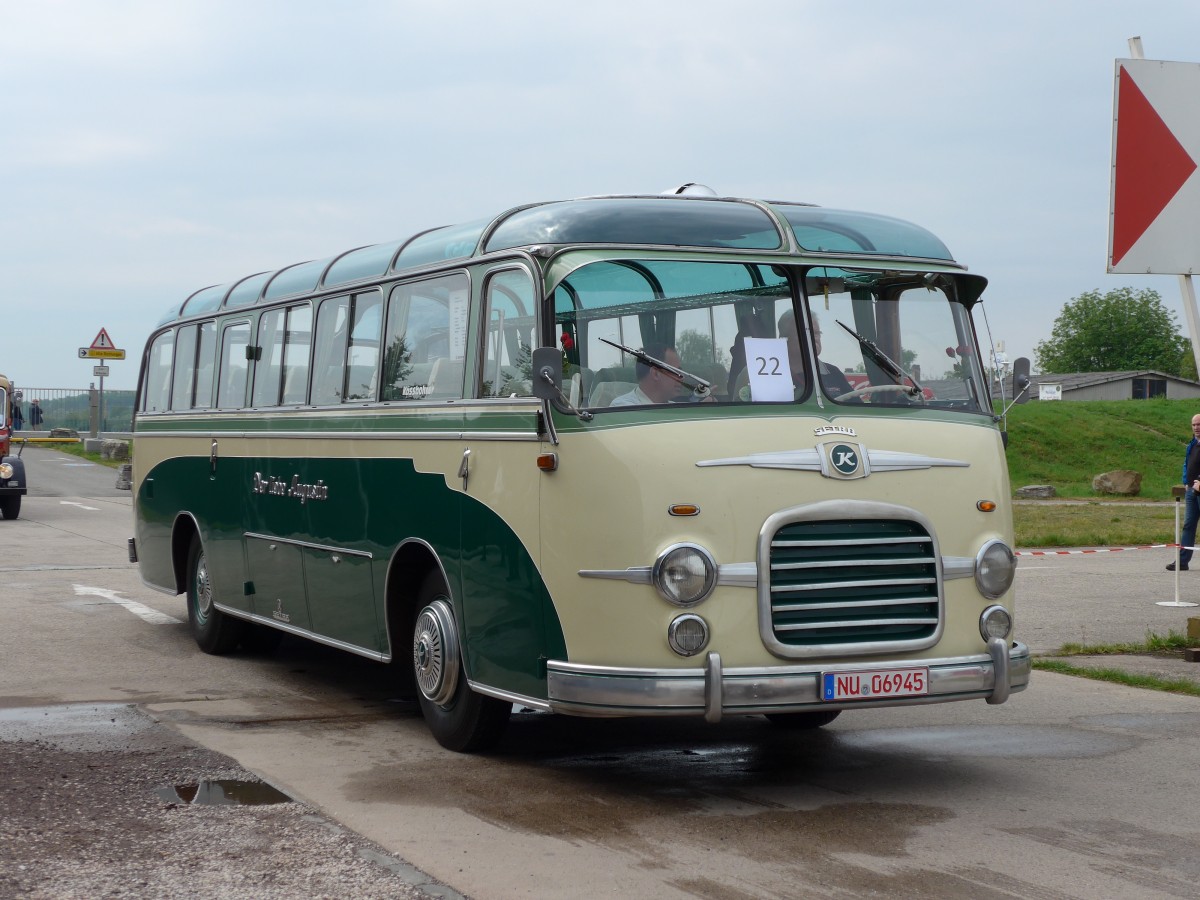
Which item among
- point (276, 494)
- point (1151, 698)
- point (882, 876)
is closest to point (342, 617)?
point (276, 494)

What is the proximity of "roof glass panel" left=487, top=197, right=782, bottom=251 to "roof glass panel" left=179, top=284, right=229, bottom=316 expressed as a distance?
17.0 feet

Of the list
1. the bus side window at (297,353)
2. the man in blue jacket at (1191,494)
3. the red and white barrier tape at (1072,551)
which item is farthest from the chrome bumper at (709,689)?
the red and white barrier tape at (1072,551)

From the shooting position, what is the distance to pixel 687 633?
22.3ft

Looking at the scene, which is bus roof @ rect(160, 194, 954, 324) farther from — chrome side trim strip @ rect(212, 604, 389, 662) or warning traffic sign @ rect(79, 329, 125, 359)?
warning traffic sign @ rect(79, 329, 125, 359)

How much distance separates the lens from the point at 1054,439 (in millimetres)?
54156

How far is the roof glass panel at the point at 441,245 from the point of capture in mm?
8250

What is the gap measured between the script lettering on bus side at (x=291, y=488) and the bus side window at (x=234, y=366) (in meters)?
0.80

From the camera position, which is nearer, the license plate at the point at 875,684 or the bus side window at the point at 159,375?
the license plate at the point at 875,684

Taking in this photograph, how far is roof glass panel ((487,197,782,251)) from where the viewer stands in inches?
293

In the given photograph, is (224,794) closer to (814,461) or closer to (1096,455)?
(814,461)

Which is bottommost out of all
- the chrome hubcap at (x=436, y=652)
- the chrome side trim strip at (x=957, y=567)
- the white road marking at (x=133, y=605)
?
the white road marking at (x=133, y=605)

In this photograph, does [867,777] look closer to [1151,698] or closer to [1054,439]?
[1151,698]

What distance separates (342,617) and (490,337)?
248 centimetres

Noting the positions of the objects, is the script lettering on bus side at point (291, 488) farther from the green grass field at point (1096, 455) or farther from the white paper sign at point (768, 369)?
the green grass field at point (1096, 455)
